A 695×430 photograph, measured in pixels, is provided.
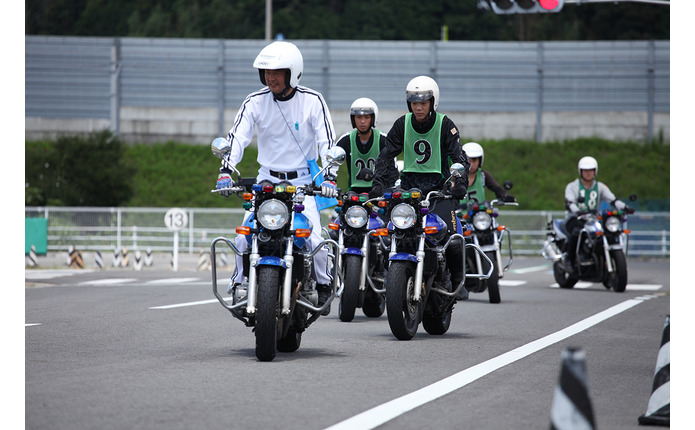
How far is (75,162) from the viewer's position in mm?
43812

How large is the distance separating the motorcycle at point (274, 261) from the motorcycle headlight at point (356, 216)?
136 inches

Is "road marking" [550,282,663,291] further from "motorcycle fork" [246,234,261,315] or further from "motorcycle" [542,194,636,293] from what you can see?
"motorcycle fork" [246,234,261,315]

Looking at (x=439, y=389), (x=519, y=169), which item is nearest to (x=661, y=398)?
(x=439, y=389)

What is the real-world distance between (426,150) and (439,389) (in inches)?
161

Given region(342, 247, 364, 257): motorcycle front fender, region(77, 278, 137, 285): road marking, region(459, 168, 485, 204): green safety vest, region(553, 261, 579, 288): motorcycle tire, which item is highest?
region(459, 168, 485, 204): green safety vest

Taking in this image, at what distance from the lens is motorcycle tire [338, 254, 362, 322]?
39.8 feet

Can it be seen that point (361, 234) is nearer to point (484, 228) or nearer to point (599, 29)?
point (484, 228)

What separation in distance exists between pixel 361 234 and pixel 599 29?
65349 mm

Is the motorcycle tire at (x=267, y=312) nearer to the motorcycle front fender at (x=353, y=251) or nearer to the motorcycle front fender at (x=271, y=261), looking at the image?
the motorcycle front fender at (x=271, y=261)

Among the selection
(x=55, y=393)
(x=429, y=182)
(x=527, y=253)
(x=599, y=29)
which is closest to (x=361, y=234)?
(x=429, y=182)

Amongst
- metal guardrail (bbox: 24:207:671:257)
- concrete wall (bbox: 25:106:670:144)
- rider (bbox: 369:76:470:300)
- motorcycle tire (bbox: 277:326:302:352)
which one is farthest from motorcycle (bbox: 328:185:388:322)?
concrete wall (bbox: 25:106:670:144)

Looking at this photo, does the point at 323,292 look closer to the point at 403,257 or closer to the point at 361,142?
the point at 403,257

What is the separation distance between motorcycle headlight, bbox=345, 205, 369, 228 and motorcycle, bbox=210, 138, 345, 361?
11.4 ft

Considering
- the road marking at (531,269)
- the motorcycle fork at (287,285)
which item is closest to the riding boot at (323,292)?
the motorcycle fork at (287,285)
